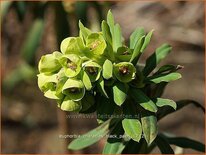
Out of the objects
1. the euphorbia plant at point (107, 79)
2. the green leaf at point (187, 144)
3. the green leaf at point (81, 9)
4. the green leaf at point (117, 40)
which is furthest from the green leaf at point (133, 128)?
the green leaf at point (81, 9)

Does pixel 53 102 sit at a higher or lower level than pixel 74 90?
lower

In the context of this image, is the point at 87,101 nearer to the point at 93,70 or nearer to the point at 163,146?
the point at 93,70

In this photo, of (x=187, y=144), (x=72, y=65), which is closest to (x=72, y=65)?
(x=72, y=65)

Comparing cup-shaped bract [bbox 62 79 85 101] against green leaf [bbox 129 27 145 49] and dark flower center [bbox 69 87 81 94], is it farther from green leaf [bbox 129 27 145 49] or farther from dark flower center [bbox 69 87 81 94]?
green leaf [bbox 129 27 145 49]

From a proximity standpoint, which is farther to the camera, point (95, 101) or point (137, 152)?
point (137, 152)

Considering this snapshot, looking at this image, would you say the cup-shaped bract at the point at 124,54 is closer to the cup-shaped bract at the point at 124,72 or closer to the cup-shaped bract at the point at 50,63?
the cup-shaped bract at the point at 124,72

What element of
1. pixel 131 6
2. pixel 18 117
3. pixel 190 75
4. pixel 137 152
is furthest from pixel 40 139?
pixel 137 152

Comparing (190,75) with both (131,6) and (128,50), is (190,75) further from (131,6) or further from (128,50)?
(128,50)
